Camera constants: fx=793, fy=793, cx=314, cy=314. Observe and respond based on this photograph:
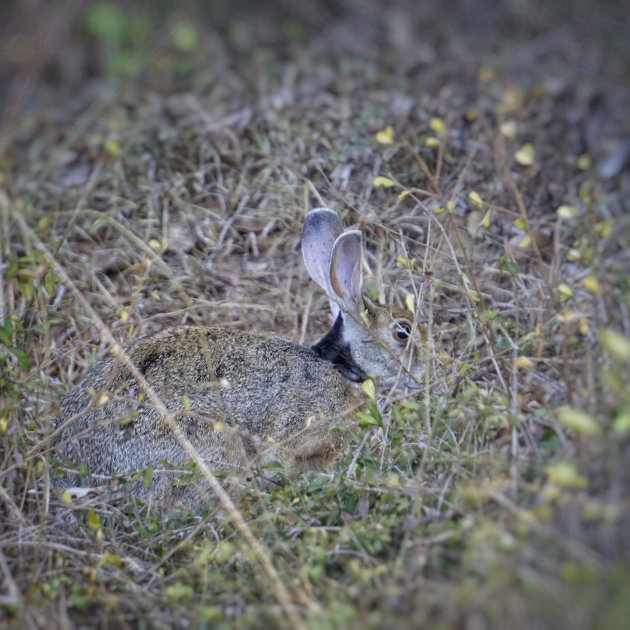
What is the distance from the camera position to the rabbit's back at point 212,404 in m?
5.23

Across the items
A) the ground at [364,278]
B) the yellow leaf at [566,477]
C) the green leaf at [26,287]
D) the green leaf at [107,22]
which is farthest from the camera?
the green leaf at [107,22]

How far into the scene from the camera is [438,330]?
599cm

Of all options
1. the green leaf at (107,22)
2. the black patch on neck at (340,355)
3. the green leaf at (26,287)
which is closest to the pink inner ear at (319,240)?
the black patch on neck at (340,355)

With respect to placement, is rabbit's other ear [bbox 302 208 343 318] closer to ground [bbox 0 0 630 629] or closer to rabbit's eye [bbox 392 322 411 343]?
ground [bbox 0 0 630 629]

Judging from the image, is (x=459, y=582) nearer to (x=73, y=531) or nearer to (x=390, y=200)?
(x=73, y=531)

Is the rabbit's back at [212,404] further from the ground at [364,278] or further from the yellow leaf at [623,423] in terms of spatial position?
the yellow leaf at [623,423]

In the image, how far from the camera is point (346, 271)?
6.00 m

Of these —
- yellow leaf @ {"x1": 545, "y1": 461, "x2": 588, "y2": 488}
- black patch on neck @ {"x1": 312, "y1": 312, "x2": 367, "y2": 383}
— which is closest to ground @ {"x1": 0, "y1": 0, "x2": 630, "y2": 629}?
yellow leaf @ {"x1": 545, "y1": 461, "x2": 588, "y2": 488}

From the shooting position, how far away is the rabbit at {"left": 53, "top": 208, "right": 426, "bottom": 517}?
17.0 ft

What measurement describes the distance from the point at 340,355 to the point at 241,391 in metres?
0.97

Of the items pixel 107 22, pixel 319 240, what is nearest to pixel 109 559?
pixel 319 240

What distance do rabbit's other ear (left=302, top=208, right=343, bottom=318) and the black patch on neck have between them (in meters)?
0.39

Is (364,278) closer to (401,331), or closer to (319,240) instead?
(319,240)

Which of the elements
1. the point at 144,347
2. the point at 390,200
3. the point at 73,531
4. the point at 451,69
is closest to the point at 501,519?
the point at 73,531
